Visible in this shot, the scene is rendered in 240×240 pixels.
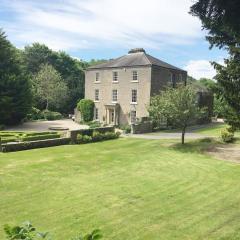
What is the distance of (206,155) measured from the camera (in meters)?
28.7

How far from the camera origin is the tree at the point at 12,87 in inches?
1767

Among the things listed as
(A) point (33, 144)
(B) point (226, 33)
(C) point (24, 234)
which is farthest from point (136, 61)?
(C) point (24, 234)

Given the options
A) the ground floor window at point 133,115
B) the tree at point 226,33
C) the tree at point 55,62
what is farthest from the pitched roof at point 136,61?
the tree at point 226,33

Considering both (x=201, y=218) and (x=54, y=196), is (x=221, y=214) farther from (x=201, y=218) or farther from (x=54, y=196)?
(x=54, y=196)

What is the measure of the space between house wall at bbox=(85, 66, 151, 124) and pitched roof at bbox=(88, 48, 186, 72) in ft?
1.89

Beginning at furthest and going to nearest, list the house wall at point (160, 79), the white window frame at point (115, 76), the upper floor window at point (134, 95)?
the white window frame at point (115, 76) < the upper floor window at point (134, 95) < the house wall at point (160, 79)

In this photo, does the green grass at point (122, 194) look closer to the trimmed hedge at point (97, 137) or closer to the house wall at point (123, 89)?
the trimmed hedge at point (97, 137)

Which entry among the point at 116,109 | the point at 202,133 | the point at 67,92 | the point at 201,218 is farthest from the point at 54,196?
the point at 67,92

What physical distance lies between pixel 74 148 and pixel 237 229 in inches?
754

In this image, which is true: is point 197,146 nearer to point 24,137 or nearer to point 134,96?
point 24,137

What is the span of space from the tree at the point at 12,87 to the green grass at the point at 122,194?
18152mm

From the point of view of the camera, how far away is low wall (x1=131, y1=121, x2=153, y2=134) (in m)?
Result: 42.7

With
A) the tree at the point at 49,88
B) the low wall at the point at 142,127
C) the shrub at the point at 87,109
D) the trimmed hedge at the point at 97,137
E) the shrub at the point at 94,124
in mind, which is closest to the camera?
the trimmed hedge at the point at 97,137

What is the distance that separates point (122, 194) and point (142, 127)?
2709 centimetres
